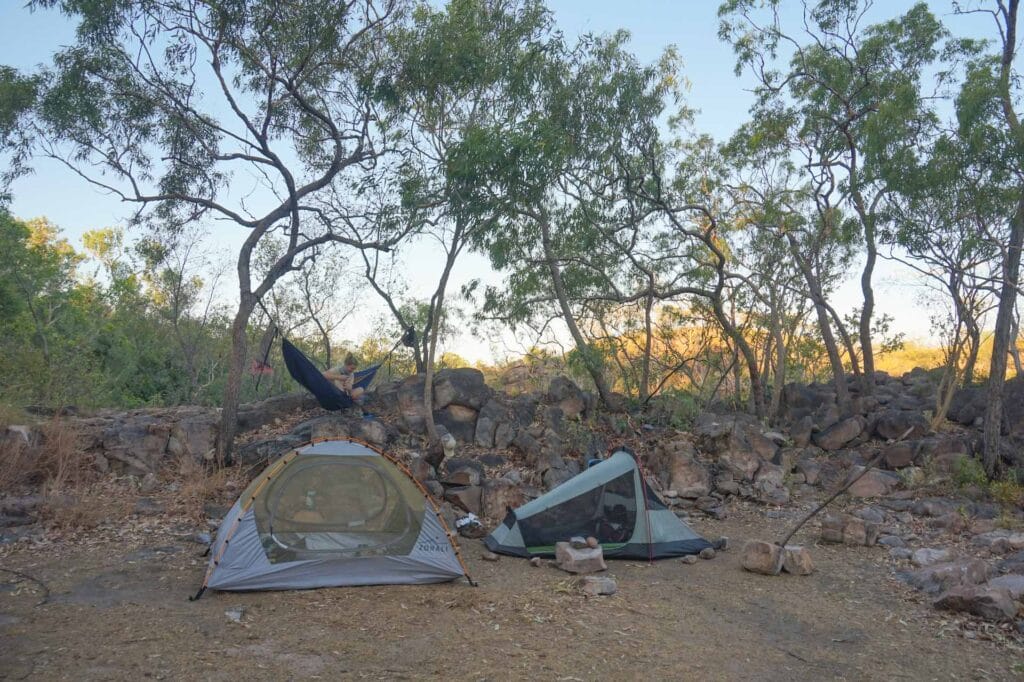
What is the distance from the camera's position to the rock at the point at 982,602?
535cm

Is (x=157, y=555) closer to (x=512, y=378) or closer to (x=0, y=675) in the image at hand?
(x=0, y=675)

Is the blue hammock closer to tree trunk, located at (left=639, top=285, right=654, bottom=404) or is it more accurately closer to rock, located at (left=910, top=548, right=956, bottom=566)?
tree trunk, located at (left=639, top=285, right=654, bottom=404)

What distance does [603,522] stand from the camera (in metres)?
7.18

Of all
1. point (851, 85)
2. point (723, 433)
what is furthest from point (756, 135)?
point (723, 433)

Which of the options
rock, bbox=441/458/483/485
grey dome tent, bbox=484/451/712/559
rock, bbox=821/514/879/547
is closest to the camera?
grey dome tent, bbox=484/451/712/559

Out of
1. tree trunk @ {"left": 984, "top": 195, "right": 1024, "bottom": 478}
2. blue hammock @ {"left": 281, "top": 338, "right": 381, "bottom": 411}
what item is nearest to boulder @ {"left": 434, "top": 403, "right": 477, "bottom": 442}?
blue hammock @ {"left": 281, "top": 338, "right": 381, "bottom": 411}

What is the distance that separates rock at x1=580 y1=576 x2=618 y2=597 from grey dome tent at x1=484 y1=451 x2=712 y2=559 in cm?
103

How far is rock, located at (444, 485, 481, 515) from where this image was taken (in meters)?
8.46

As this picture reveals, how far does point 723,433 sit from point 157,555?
7413mm

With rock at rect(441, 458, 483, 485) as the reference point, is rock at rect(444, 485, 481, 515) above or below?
below

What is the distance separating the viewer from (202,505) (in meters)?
7.88

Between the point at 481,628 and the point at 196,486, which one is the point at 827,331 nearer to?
the point at 481,628

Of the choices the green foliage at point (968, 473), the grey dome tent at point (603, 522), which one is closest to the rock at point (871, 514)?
the green foliage at point (968, 473)

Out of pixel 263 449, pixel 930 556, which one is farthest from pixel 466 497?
pixel 930 556
